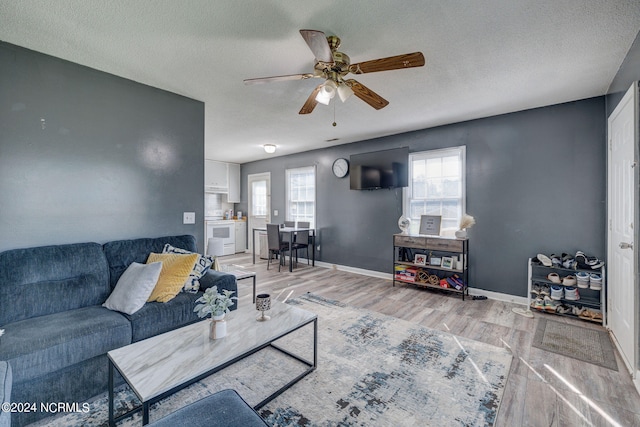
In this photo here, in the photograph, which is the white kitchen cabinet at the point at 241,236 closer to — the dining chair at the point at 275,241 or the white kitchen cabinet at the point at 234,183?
the white kitchen cabinet at the point at 234,183

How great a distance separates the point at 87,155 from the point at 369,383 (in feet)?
10.1

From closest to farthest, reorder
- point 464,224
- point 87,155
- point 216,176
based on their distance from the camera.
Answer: point 87,155 → point 464,224 → point 216,176

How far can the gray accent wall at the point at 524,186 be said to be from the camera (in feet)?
10.2

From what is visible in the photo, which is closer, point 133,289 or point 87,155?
point 133,289

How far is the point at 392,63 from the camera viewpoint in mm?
1868

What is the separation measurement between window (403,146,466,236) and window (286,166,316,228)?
84.3 inches

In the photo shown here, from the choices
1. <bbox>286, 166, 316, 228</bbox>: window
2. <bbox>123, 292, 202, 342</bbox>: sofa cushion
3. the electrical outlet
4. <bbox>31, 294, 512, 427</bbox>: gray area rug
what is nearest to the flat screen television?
<bbox>286, 166, 316, 228</bbox>: window

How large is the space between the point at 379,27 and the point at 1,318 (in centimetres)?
320

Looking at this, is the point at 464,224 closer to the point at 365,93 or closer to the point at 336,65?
the point at 365,93

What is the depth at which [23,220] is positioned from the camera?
2.18 metres

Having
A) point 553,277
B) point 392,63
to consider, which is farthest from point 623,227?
point 392,63

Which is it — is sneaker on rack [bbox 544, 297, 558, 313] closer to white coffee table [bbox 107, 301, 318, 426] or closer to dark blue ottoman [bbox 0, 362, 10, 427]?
white coffee table [bbox 107, 301, 318, 426]

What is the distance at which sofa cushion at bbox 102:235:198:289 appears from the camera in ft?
7.91

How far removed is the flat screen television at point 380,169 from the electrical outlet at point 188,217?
9.25 feet
